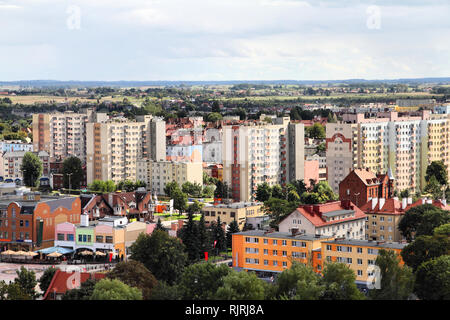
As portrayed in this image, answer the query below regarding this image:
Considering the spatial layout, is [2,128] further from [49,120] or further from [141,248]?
[141,248]

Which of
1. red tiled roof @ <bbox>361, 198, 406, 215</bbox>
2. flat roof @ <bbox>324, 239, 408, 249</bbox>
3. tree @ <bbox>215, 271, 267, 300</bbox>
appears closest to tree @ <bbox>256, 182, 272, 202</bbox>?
red tiled roof @ <bbox>361, 198, 406, 215</bbox>

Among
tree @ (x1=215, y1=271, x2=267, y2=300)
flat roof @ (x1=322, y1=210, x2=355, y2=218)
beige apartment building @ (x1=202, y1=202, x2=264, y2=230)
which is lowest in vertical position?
beige apartment building @ (x1=202, y1=202, x2=264, y2=230)

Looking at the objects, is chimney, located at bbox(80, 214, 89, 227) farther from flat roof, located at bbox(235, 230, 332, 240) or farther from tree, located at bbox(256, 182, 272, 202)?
tree, located at bbox(256, 182, 272, 202)

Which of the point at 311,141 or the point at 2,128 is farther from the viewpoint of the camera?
the point at 2,128

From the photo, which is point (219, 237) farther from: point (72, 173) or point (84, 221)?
point (72, 173)

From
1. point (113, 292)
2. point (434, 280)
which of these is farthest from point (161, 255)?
point (434, 280)
